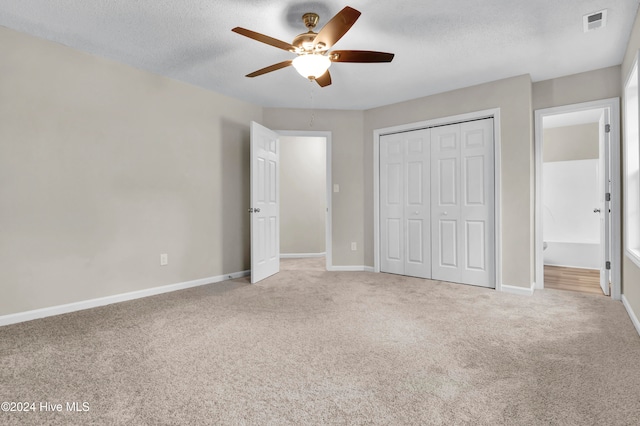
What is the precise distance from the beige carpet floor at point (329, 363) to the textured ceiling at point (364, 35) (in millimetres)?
2331

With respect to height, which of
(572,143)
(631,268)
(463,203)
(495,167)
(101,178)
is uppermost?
(572,143)

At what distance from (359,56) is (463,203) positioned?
2.37 metres

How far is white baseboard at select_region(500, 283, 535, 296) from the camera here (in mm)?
3479

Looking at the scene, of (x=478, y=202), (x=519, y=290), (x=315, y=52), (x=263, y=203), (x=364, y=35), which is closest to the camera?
(x=315, y=52)

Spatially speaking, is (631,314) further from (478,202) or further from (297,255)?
(297,255)

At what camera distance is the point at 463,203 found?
396cm

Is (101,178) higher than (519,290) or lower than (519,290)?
higher

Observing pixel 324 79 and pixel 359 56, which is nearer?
pixel 359 56

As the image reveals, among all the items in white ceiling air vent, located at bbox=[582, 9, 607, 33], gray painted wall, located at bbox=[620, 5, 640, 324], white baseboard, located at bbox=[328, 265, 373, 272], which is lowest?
white baseboard, located at bbox=[328, 265, 373, 272]

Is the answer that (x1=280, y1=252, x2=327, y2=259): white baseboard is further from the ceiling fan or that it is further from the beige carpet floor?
the ceiling fan

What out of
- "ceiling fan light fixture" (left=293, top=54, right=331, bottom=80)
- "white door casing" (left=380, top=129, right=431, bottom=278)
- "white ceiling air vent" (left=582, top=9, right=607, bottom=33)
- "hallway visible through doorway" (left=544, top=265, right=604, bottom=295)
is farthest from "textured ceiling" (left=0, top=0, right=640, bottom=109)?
"hallway visible through doorway" (left=544, top=265, right=604, bottom=295)

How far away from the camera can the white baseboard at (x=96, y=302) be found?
2619 mm

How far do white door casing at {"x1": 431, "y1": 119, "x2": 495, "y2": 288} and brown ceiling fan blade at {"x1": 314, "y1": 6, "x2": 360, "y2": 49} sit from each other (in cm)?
241

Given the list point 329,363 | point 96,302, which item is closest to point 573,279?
point 329,363
